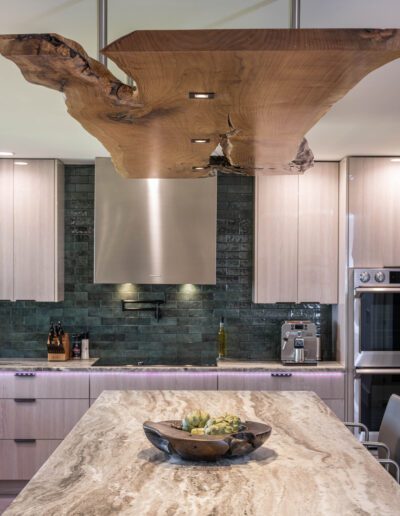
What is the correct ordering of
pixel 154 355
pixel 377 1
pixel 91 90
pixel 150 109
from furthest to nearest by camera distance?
pixel 154 355 < pixel 377 1 < pixel 150 109 < pixel 91 90

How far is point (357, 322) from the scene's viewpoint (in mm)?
5070

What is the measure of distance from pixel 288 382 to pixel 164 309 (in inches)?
48.0

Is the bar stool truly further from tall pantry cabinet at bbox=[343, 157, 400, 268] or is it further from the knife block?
the knife block

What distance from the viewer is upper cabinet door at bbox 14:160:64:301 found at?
528 centimetres

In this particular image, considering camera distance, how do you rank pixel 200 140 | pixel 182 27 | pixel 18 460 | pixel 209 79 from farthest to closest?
pixel 18 460 < pixel 182 27 < pixel 200 140 < pixel 209 79

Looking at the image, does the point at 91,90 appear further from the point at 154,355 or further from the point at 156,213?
the point at 154,355

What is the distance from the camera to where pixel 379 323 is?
5.06m

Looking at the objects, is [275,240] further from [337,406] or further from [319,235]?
[337,406]

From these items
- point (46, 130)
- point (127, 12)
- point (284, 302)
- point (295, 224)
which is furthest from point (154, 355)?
point (127, 12)

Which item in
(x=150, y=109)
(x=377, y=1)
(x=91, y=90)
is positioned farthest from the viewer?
(x=377, y=1)

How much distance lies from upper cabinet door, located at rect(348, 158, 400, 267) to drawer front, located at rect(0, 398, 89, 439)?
2.48 metres

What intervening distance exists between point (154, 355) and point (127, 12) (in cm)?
382

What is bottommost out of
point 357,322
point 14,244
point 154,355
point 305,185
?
point 154,355

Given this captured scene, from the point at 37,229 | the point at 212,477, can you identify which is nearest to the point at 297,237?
the point at 37,229
